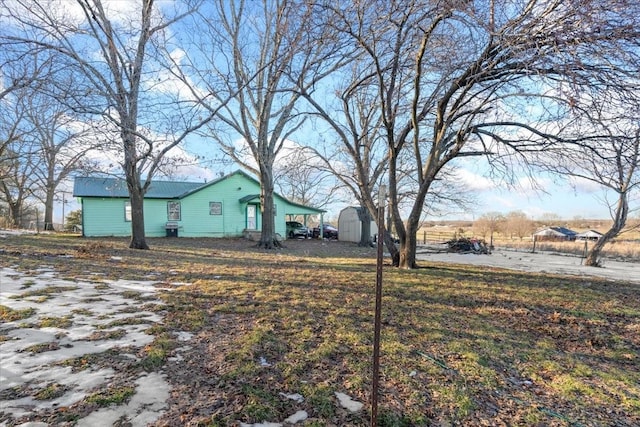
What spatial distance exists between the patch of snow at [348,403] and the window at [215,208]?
65.2ft

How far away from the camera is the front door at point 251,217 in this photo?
22234 millimetres

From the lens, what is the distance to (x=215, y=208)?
21234 mm

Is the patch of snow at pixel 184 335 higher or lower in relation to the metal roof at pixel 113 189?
lower

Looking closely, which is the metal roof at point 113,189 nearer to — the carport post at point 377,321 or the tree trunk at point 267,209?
the tree trunk at point 267,209

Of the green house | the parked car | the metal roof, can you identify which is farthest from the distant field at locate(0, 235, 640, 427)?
the parked car

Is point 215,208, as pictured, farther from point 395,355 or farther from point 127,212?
point 395,355

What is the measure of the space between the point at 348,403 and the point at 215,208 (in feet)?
65.9

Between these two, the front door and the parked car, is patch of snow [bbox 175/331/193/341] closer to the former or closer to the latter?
the front door

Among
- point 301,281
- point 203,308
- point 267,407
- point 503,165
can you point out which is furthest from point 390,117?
point 267,407

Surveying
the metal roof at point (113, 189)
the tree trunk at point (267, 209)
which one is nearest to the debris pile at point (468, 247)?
the tree trunk at point (267, 209)

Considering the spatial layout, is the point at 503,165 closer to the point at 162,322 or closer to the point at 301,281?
the point at 301,281

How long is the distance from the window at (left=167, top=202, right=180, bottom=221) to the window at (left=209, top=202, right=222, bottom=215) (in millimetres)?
1920

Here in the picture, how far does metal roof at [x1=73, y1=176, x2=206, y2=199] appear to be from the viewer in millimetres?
18234

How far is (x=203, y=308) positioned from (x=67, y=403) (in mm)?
2379
